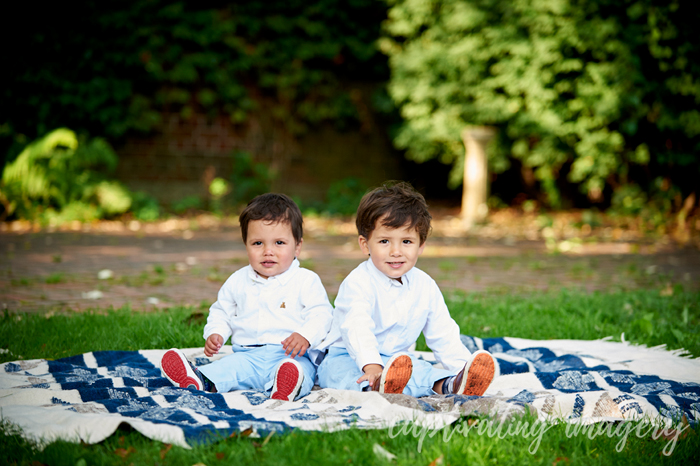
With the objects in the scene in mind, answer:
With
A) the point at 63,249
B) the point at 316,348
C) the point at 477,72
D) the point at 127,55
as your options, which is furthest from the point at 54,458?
the point at 127,55

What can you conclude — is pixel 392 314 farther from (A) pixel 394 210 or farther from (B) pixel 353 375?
(A) pixel 394 210

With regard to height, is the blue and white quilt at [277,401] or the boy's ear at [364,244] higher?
the boy's ear at [364,244]

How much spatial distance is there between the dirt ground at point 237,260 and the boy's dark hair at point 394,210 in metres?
1.92

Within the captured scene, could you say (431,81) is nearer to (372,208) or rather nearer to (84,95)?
(84,95)

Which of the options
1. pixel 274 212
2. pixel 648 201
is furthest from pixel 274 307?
pixel 648 201

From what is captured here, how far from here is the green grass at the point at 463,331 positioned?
71.8 inches

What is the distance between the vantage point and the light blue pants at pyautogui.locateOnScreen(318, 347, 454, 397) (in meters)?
2.47


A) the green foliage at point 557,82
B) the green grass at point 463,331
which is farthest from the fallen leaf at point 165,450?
the green foliage at point 557,82

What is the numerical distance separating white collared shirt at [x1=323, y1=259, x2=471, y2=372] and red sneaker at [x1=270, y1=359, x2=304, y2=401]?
0.81 feet

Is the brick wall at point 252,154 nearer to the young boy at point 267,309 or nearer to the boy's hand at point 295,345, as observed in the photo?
the young boy at point 267,309

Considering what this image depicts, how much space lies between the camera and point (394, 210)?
2.46m

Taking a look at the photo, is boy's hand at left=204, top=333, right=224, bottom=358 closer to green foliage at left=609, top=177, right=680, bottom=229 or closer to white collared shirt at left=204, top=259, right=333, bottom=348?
white collared shirt at left=204, top=259, right=333, bottom=348

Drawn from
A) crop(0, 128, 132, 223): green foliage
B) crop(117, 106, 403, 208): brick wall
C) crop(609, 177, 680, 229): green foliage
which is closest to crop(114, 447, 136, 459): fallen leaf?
crop(0, 128, 132, 223): green foliage

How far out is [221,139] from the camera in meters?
10.9
